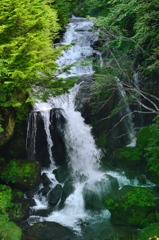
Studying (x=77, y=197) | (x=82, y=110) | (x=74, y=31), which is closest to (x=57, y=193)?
(x=77, y=197)

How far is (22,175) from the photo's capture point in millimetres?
11250

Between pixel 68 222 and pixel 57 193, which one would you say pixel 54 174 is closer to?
pixel 57 193

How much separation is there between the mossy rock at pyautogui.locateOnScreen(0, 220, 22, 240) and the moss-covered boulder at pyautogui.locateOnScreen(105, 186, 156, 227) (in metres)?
3.31

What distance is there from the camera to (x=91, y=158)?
43.8 feet

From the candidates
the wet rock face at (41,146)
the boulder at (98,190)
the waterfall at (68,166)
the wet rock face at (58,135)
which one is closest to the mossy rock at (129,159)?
the waterfall at (68,166)

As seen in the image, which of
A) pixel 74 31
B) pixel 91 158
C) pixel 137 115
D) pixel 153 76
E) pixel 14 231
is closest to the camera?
pixel 14 231

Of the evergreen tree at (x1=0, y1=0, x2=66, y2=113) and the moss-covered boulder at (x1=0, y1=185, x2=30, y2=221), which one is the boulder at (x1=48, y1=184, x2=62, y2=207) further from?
the evergreen tree at (x1=0, y1=0, x2=66, y2=113)

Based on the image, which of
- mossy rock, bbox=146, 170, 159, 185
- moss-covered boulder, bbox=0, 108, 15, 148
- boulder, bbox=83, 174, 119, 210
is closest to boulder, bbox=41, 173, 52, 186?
boulder, bbox=83, 174, 119, 210

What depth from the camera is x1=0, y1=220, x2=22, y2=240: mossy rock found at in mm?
8337

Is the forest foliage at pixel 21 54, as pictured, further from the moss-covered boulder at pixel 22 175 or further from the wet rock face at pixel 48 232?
the wet rock face at pixel 48 232

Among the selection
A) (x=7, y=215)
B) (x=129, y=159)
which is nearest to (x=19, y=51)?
(x=7, y=215)

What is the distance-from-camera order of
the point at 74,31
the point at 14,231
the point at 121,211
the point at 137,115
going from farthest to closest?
1. the point at 74,31
2. the point at 137,115
3. the point at 121,211
4. the point at 14,231

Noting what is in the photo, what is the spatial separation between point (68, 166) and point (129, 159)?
2.87 m

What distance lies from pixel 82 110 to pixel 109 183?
4039 millimetres
